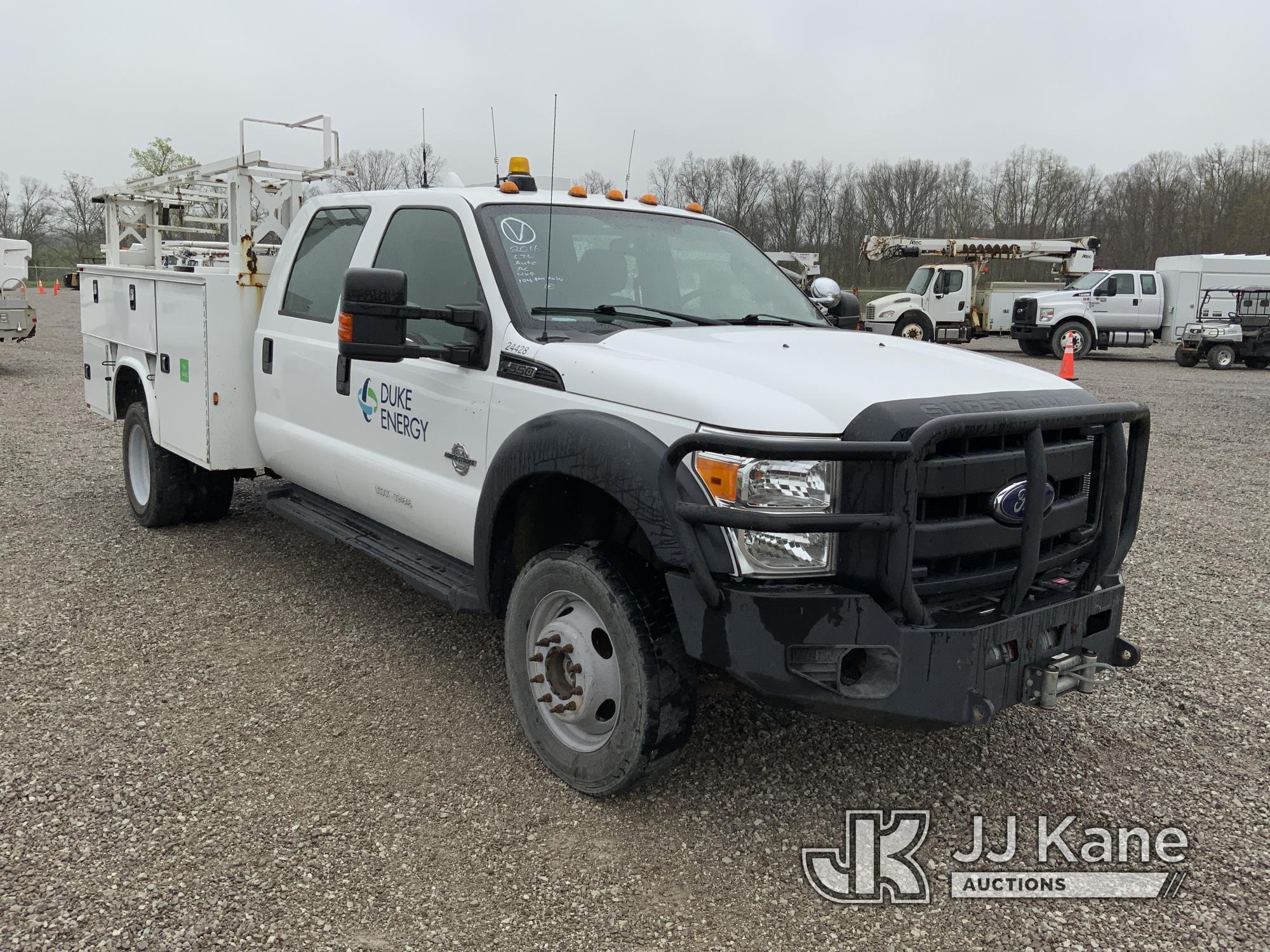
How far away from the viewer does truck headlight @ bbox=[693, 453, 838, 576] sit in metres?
2.79

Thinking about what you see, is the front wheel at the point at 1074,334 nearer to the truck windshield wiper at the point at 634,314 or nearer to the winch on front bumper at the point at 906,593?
the truck windshield wiper at the point at 634,314

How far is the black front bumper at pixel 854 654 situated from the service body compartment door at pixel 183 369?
3567mm

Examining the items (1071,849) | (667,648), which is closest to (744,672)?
(667,648)

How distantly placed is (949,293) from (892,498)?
2562cm

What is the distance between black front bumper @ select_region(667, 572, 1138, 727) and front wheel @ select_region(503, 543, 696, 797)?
0.65 ft

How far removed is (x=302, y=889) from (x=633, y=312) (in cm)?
228

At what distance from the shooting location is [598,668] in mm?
3312

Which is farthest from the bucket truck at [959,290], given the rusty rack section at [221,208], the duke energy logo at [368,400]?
the duke energy logo at [368,400]

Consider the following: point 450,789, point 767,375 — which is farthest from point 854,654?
point 450,789

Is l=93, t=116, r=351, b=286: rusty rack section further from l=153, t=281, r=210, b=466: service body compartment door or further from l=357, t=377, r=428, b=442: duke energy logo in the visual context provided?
l=357, t=377, r=428, b=442: duke energy logo

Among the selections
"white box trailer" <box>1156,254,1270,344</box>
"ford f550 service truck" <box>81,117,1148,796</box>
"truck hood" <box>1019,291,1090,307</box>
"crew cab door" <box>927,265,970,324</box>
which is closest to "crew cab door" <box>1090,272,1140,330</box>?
"truck hood" <box>1019,291,1090,307</box>

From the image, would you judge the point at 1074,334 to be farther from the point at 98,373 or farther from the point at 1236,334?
the point at 98,373

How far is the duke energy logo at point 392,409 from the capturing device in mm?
4145

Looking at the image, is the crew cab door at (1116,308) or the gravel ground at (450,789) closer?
the gravel ground at (450,789)
